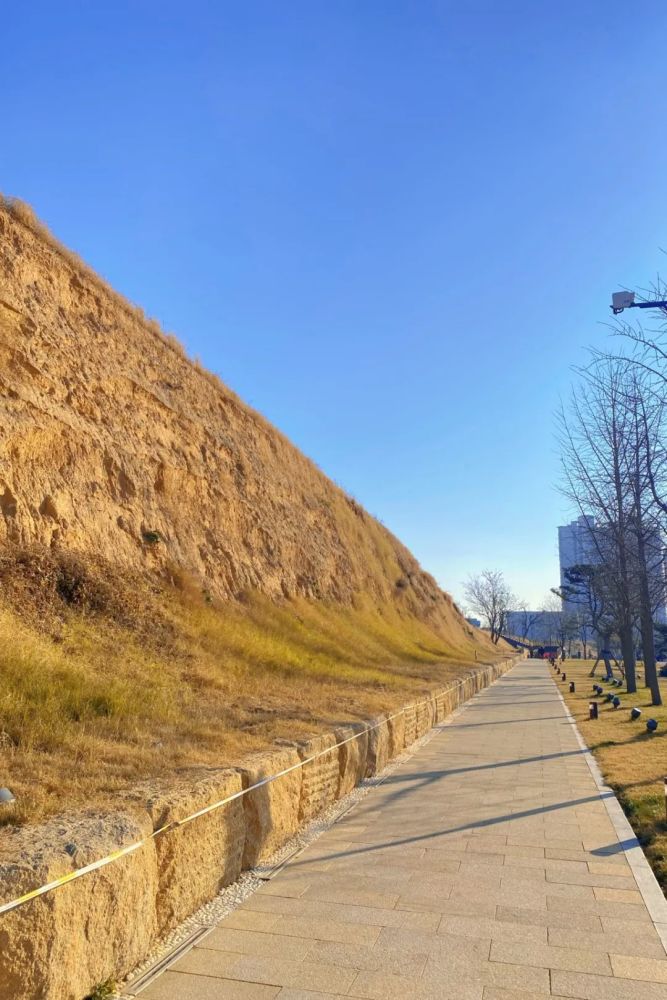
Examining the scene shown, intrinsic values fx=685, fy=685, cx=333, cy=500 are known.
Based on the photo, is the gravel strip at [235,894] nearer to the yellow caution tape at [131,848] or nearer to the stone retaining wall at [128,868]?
the stone retaining wall at [128,868]

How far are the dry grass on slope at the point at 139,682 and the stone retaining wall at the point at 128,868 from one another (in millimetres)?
429

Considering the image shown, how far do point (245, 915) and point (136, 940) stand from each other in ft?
2.99

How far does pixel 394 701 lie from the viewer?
12.1 meters

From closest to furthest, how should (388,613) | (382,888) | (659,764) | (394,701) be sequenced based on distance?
(382,888) → (659,764) → (394,701) → (388,613)

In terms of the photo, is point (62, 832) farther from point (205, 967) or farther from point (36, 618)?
point (36, 618)

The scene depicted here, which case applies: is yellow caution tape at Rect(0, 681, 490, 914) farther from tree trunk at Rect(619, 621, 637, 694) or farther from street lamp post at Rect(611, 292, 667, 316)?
tree trunk at Rect(619, 621, 637, 694)

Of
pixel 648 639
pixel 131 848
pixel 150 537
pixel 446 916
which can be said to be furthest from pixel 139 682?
pixel 648 639

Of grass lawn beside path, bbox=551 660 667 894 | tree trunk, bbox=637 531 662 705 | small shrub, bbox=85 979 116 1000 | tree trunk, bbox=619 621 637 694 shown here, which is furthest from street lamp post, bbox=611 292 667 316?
tree trunk, bbox=619 621 637 694

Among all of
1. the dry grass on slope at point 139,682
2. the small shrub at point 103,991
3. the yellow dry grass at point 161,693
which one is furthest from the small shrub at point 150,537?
the small shrub at point 103,991

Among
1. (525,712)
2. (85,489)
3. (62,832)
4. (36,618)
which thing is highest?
(85,489)

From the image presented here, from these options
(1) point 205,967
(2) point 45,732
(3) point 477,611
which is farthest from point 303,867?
(3) point 477,611

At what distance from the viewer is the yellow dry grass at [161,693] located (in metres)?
5.07

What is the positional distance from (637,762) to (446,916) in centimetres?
701

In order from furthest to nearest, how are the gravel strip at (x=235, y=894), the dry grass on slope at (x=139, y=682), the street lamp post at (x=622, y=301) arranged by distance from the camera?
the street lamp post at (x=622, y=301)
the dry grass on slope at (x=139, y=682)
the gravel strip at (x=235, y=894)
